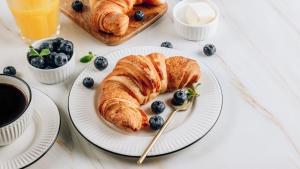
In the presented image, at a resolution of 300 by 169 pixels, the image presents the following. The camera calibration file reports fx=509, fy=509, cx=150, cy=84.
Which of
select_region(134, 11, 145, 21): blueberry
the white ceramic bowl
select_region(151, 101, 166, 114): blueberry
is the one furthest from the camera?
select_region(134, 11, 145, 21): blueberry

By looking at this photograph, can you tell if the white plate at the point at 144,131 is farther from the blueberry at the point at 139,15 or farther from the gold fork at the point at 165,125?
the blueberry at the point at 139,15

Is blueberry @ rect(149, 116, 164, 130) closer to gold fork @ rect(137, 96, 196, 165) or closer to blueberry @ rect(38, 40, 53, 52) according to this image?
gold fork @ rect(137, 96, 196, 165)

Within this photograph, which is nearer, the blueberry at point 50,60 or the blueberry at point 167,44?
the blueberry at point 50,60

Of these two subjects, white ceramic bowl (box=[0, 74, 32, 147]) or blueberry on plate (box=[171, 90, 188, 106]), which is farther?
blueberry on plate (box=[171, 90, 188, 106])

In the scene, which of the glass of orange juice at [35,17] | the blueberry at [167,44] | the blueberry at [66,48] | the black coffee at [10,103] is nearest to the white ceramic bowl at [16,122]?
the black coffee at [10,103]

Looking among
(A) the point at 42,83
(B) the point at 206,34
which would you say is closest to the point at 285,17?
(B) the point at 206,34

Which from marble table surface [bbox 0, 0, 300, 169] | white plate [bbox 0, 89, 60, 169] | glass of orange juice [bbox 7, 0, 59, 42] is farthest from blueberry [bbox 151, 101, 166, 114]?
glass of orange juice [bbox 7, 0, 59, 42]
